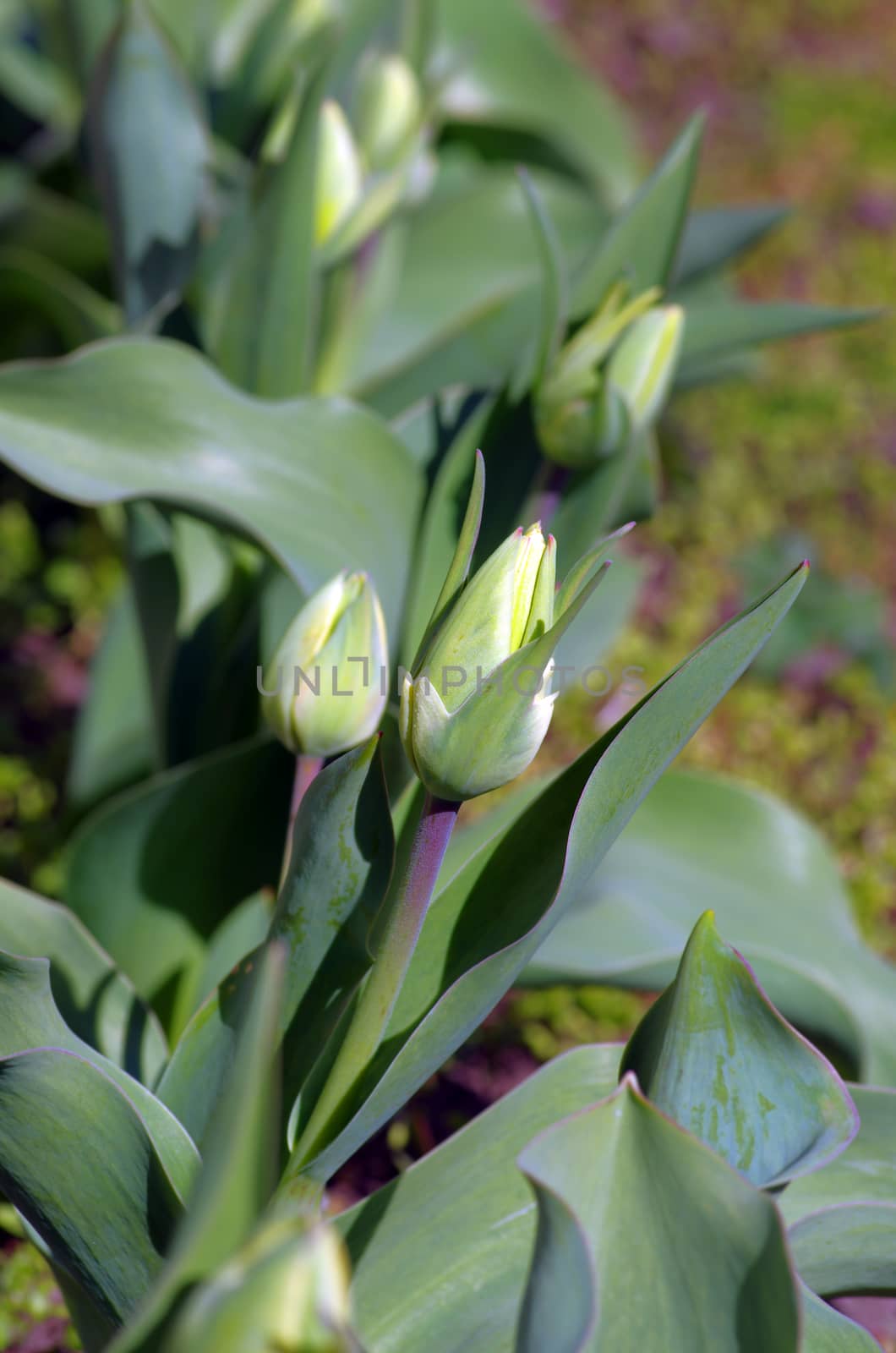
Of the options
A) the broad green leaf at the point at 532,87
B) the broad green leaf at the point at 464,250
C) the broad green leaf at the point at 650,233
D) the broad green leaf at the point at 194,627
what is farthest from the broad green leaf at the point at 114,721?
the broad green leaf at the point at 532,87

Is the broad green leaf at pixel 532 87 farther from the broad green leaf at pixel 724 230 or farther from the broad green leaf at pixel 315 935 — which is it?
the broad green leaf at pixel 315 935

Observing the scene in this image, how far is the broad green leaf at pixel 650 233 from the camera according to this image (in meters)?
1.07

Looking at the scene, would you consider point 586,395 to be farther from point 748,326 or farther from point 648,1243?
point 648,1243

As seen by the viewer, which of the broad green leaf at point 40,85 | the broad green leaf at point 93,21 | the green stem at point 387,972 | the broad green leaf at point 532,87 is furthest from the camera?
the broad green leaf at point 532,87

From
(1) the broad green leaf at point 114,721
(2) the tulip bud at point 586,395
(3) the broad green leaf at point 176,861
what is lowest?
(1) the broad green leaf at point 114,721

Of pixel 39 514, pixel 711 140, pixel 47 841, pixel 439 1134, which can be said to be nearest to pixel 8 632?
pixel 39 514

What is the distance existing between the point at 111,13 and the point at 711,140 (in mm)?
2445

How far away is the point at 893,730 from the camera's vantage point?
2139 millimetres

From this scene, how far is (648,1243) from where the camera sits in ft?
1.90

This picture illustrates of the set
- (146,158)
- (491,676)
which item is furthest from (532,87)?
(491,676)

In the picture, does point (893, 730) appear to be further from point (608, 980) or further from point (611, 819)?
point (611, 819)

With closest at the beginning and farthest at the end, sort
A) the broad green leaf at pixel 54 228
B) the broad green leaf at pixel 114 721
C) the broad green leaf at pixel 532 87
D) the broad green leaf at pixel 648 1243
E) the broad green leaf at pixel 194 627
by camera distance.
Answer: the broad green leaf at pixel 648 1243 → the broad green leaf at pixel 194 627 → the broad green leaf at pixel 114 721 → the broad green leaf at pixel 54 228 → the broad green leaf at pixel 532 87

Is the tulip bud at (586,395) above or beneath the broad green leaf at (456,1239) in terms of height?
above

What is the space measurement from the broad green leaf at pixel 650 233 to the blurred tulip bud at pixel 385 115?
1.06ft
